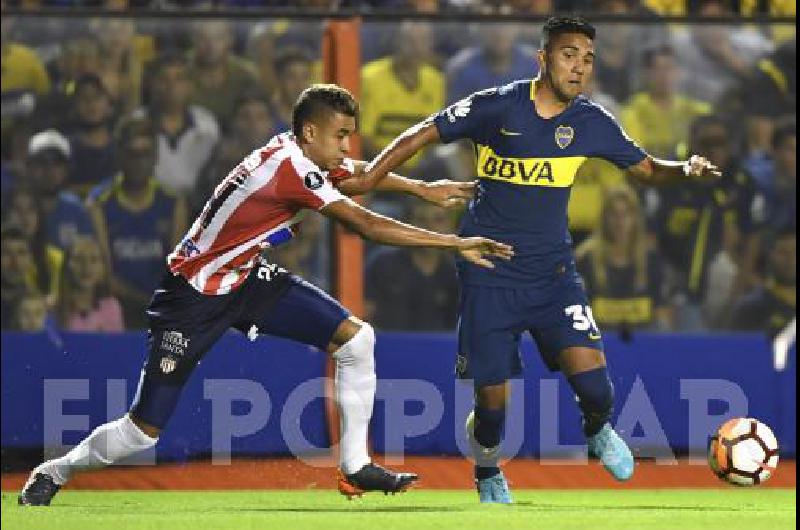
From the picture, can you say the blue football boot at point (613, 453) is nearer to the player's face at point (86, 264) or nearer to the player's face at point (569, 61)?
the player's face at point (569, 61)

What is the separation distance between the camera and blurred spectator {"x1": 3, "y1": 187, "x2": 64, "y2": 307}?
40.3ft

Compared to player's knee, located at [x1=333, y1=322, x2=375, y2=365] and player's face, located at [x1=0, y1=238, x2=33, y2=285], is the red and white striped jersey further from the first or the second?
player's face, located at [x1=0, y1=238, x2=33, y2=285]

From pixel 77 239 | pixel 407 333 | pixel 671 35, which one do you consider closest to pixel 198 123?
pixel 77 239

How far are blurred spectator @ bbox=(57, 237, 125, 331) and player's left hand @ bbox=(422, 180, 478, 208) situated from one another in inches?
148

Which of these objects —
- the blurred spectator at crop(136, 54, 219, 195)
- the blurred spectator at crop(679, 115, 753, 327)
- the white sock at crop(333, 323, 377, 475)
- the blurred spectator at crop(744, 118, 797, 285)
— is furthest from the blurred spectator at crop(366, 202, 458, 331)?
the white sock at crop(333, 323, 377, 475)

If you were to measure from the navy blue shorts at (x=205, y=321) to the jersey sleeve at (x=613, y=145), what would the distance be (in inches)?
62.8

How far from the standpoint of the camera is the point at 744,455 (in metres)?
9.14

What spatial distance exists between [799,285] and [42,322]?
207 inches

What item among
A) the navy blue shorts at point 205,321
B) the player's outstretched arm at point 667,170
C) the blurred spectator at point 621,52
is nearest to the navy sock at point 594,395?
the player's outstretched arm at point 667,170

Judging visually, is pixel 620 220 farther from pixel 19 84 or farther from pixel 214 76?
pixel 19 84

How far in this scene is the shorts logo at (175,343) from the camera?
8.79 metres

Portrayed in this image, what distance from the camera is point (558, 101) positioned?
9.23 metres

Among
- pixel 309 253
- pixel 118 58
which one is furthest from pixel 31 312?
pixel 309 253

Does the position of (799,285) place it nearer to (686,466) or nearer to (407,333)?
(686,466)
